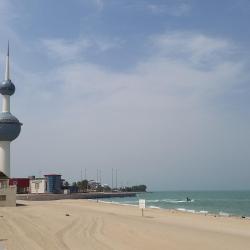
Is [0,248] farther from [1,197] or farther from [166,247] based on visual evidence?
[1,197]

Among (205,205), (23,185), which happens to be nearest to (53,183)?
(23,185)

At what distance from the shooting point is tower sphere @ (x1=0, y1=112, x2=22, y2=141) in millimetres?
99088

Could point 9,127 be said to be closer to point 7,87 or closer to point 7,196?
point 7,87

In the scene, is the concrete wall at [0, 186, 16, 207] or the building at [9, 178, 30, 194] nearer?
the concrete wall at [0, 186, 16, 207]

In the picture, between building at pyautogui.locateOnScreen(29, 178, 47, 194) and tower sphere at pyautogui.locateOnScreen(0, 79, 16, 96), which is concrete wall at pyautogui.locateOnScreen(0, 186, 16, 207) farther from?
building at pyautogui.locateOnScreen(29, 178, 47, 194)

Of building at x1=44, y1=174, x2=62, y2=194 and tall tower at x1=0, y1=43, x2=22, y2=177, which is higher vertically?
tall tower at x1=0, y1=43, x2=22, y2=177

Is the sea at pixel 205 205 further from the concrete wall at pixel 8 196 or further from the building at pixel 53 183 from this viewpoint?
the concrete wall at pixel 8 196

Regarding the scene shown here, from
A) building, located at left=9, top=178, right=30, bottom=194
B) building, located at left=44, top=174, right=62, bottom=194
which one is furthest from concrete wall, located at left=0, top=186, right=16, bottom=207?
building, located at left=9, top=178, right=30, bottom=194

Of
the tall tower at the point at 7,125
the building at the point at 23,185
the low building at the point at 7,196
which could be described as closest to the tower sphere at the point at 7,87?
the tall tower at the point at 7,125

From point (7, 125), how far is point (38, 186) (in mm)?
25057

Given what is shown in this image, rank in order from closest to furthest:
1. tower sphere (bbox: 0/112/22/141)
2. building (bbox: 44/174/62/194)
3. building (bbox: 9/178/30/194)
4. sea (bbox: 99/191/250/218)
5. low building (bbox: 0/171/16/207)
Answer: low building (bbox: 0/171/16/207) < sea (bbox: 99/191/250/218) < tower sphere (bbox: 0/112/22/141) < building (bbox: 9/178/30/194) < building (bbox: 44/174/62/194)

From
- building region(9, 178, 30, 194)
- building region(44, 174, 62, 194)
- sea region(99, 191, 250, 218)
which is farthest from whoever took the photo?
building region(44, 174, 62, 194)

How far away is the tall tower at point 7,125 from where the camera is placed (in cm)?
9937

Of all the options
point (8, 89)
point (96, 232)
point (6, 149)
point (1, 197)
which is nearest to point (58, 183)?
point (6, 149)
